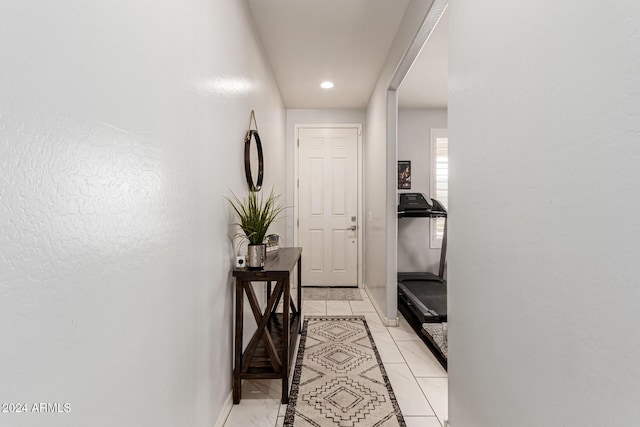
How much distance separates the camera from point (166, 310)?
1245 millimetres

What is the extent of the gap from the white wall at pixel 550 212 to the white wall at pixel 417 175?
12.2ft

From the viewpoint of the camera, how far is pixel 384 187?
368 centimetres

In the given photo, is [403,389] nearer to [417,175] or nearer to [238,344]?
[238,344]

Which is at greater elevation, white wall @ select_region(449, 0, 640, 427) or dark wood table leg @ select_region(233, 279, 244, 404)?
white wall @ select_region(449, 0, 640, 427)

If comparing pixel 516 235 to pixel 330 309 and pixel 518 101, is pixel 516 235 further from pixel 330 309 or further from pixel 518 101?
pixel 330 309

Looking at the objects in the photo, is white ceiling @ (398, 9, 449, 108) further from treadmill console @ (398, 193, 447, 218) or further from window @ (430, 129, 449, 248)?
treadmill console @ (398, 193, 447, 218)

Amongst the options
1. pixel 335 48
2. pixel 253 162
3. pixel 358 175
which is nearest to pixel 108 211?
pixel 253 162

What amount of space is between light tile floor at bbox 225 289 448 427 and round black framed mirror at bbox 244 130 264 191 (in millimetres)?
1439

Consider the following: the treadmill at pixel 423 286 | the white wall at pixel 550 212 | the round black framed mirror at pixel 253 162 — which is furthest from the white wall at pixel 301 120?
the white wall at pixel 550 212

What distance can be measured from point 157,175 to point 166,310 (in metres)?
0.48

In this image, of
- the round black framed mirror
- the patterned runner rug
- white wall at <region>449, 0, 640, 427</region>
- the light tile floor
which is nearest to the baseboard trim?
the light tile floor

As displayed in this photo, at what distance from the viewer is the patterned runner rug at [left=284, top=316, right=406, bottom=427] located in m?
1.96

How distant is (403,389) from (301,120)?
160 inches

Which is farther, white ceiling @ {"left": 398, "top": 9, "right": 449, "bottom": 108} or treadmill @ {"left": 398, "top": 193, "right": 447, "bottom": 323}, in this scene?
treadmill @ {"left": 398, "top": 193, "right": 447, "bottom": 323}
